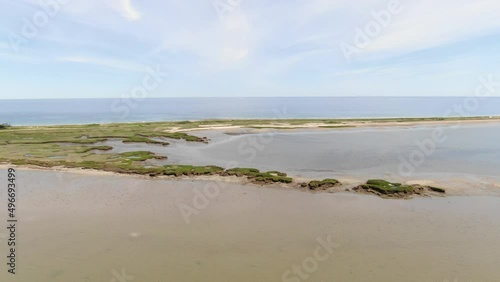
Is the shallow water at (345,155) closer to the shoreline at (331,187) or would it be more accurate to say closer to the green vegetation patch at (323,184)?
the shoreline at (331,187)

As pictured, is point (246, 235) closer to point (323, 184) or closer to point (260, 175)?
point (323, 184)

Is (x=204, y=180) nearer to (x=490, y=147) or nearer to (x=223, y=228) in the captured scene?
(x=223, y=228)

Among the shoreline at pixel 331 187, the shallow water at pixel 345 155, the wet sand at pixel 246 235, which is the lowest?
the wet sand at pixel 246 235

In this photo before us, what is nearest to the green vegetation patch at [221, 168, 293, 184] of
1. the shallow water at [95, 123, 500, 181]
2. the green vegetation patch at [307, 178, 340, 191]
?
the green vegetation patch at [307, 178, 340, 191]

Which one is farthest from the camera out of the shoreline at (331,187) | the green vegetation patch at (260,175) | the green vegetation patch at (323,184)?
the green vegetation patch at (260,175)

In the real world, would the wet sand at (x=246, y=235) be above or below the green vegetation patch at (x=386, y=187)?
below

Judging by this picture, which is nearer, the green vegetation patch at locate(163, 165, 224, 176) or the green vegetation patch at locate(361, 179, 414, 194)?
the green vegetation patch at locate(361, 179, 414, 194)

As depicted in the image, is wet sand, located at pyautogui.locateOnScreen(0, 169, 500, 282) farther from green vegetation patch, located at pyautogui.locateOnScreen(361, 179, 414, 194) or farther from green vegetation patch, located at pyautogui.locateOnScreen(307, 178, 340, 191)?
green vegetation patch, located at pyautogui.locateOnScreen(361, 179, 414, 194)

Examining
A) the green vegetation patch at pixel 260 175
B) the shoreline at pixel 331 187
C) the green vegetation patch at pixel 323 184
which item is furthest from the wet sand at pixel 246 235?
the green vegetation patch at pixel 260 175

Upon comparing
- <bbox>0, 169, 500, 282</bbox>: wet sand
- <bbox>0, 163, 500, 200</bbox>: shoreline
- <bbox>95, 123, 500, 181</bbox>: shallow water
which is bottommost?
<bbox>0, 169, 500, 282</bbox>: wet sand

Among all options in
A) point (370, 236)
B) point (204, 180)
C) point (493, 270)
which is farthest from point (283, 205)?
point (493, 270)
